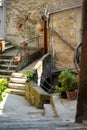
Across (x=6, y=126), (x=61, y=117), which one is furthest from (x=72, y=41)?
(x=6, y=126)

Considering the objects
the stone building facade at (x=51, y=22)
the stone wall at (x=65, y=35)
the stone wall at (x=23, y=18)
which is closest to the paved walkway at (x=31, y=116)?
the stone wall at (x=65, y=35)

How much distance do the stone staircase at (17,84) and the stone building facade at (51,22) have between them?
3.15m

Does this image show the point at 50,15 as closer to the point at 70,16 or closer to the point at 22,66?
the point at 70,16

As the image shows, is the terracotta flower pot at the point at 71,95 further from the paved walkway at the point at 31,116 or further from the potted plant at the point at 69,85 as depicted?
the paved walkway at the point at 31,116

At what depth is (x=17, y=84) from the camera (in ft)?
43.5

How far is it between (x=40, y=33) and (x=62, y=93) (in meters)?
9.10

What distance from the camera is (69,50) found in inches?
621

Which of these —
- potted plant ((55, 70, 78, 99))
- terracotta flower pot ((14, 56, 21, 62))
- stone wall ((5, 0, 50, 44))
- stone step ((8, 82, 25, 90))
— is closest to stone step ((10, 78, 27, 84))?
stone step ((8, 82, 25, 90))

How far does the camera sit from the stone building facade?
1538cm

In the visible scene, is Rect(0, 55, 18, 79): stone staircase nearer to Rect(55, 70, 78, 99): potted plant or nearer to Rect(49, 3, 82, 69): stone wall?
Rect(49, 3, 82, 69): stone wall

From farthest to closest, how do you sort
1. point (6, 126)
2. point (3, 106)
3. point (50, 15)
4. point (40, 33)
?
point (40, 33) < point (50, 15) < point (3, 106) < point (6, 126)

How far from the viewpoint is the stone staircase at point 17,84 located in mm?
12867

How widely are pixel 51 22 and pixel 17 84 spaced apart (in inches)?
177

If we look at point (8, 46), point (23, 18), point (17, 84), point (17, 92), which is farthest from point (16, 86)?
point (23, 18)
